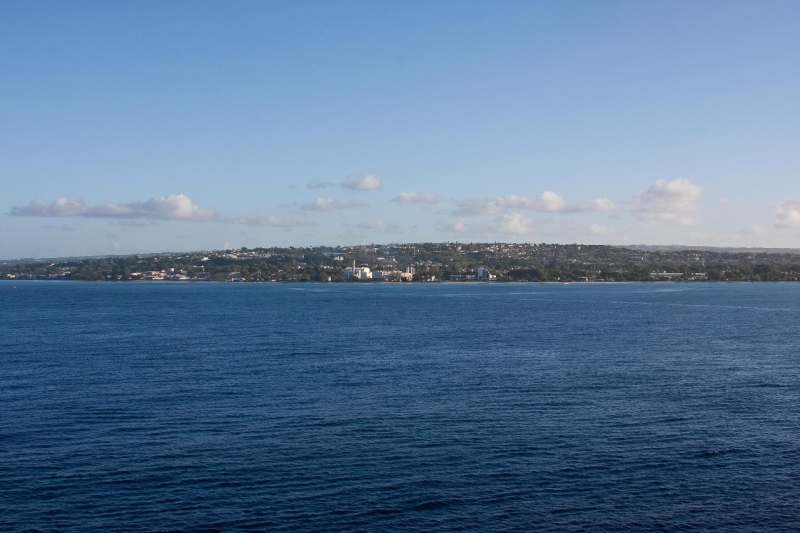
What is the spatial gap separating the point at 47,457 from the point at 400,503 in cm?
1283

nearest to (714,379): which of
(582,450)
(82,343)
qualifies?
(582,450)

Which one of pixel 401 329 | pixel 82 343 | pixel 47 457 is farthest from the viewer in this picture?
pixel 401 329

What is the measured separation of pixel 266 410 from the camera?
100 ft

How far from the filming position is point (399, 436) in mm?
26656

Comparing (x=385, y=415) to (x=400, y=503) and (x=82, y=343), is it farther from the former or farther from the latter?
(x=82, y=343)

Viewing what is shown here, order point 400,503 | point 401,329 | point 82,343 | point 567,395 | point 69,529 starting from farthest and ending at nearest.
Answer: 1. point 401,329
2. point 82,343
3. point 567,395
4. point 400,503
5. point 69,529

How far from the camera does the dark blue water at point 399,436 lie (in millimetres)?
19953

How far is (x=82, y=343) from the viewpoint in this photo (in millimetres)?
53531

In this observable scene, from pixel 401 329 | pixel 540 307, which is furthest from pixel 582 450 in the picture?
pixel 540 307

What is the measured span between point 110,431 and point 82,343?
29.4 metres

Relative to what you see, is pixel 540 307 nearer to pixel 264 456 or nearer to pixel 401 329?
pixel 401 329

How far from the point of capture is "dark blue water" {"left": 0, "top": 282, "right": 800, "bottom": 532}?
19953 mm

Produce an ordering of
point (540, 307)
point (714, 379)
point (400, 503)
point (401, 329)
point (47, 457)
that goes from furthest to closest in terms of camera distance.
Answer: point (540, 307) < point (401, 329) < point (714, 379) < point (47, 457) < point (400, 503)

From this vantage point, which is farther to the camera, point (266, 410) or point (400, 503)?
point (266, 410)
